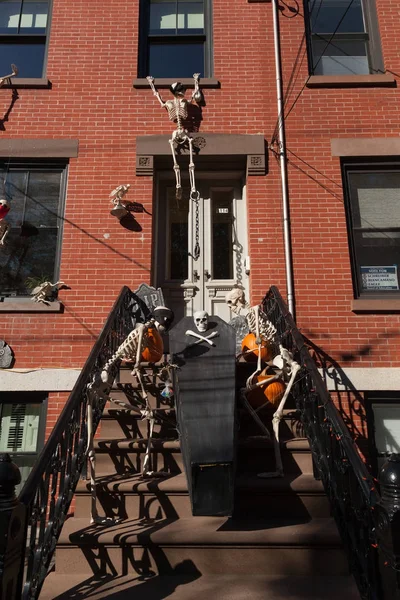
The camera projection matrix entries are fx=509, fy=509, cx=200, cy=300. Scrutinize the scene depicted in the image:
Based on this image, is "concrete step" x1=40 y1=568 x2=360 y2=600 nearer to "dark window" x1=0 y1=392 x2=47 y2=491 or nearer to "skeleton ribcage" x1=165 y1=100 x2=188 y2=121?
"dark window" x1=0 y1=392 x2=47 y2=491

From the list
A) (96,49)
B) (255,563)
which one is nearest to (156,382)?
(255,563)

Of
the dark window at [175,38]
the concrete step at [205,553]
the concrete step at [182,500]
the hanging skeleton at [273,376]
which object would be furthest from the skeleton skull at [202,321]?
the dark window at [175,38]

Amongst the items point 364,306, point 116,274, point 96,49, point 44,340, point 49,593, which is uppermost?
point 96,49

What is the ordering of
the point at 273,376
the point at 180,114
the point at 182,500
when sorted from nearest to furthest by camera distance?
the point at 182,500 → the point at 273,376 → the point at 180,114

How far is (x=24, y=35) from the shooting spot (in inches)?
334

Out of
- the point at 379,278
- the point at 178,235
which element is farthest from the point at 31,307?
the point at 379,278

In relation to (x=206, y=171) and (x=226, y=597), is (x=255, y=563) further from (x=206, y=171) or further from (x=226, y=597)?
(x=206, y=171)

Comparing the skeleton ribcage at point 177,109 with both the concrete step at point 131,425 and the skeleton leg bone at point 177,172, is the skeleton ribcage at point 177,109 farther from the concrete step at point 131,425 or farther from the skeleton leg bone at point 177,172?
the concrete step at point 131,425

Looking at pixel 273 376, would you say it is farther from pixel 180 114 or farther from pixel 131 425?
pixel 180 114

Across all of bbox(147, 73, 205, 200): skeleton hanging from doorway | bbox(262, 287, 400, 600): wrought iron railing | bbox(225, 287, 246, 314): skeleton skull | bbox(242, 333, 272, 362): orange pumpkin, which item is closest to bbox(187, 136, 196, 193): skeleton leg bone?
bbox(147, 73, 205, 200): skeleton hanging from doorway

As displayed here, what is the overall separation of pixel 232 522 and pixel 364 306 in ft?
12.0

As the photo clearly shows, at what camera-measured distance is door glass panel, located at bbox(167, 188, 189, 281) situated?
25.4ft

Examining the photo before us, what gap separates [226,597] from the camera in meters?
3.33

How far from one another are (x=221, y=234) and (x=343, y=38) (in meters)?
3.94
